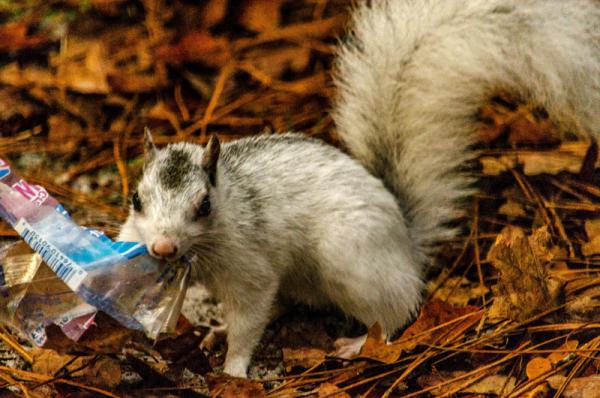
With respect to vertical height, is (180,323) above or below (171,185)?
below

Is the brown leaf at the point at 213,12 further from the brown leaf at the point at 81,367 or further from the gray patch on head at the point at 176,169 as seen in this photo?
the brown leaf at the point at 81,367

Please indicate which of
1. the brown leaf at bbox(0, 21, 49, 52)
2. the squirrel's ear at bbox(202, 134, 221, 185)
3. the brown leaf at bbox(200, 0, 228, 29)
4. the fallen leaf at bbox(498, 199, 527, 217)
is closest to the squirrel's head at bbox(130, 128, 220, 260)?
the squirrel's ear at bbox(202, 134, 221, 185)

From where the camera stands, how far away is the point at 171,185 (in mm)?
2162

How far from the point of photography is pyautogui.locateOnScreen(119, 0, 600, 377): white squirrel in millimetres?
2389

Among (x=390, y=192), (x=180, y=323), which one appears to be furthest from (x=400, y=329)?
(x=180, y=323)

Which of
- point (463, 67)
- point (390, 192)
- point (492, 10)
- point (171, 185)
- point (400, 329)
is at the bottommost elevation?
point (400, 329)

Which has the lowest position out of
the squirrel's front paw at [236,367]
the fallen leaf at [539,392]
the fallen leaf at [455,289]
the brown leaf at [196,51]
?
the squirrel's front paw at [236,367]

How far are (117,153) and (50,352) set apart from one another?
1.31 m

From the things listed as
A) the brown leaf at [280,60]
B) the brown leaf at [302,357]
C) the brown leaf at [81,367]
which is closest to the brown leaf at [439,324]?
the brown leaf at [302,357]

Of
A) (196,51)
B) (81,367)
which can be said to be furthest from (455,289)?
(196,51)

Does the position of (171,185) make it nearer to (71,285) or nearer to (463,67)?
(71,285)

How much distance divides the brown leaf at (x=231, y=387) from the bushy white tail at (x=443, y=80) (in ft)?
3.16

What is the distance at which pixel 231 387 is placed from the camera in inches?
85.5

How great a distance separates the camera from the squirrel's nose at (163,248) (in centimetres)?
198
